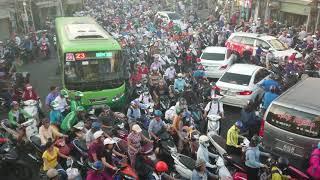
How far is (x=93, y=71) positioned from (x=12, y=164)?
4.89m

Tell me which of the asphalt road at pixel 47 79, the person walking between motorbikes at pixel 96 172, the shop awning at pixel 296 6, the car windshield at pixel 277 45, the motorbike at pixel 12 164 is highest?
the shop awning at pixel 296 6

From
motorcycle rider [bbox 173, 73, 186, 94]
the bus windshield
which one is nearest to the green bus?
the bus windshield

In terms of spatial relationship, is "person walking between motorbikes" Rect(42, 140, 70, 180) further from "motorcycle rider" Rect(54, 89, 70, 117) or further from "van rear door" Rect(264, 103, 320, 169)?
"van rear door" Rect(264, 103, 320, 169)

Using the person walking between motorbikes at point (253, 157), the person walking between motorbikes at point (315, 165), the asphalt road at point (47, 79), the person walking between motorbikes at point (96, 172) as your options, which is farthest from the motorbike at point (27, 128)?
the person walking between motorbikes at point (315, 165)

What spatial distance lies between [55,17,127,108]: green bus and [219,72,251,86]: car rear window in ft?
12.6

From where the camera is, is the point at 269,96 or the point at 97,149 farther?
the point at 269,96

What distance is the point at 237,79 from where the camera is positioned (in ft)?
45.4

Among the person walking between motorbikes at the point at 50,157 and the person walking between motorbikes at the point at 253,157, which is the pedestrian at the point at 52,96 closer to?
the person walking between motorbikes at the point at 50,157

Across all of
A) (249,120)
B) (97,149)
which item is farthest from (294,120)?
(97,149)

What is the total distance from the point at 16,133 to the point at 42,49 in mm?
15497

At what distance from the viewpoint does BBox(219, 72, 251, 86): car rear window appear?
13659 mm

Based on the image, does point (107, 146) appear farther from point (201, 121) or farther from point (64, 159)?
point (201, 121)

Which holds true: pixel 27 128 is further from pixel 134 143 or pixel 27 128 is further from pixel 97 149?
pixel 134 143

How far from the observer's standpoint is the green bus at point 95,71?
1313 cm
